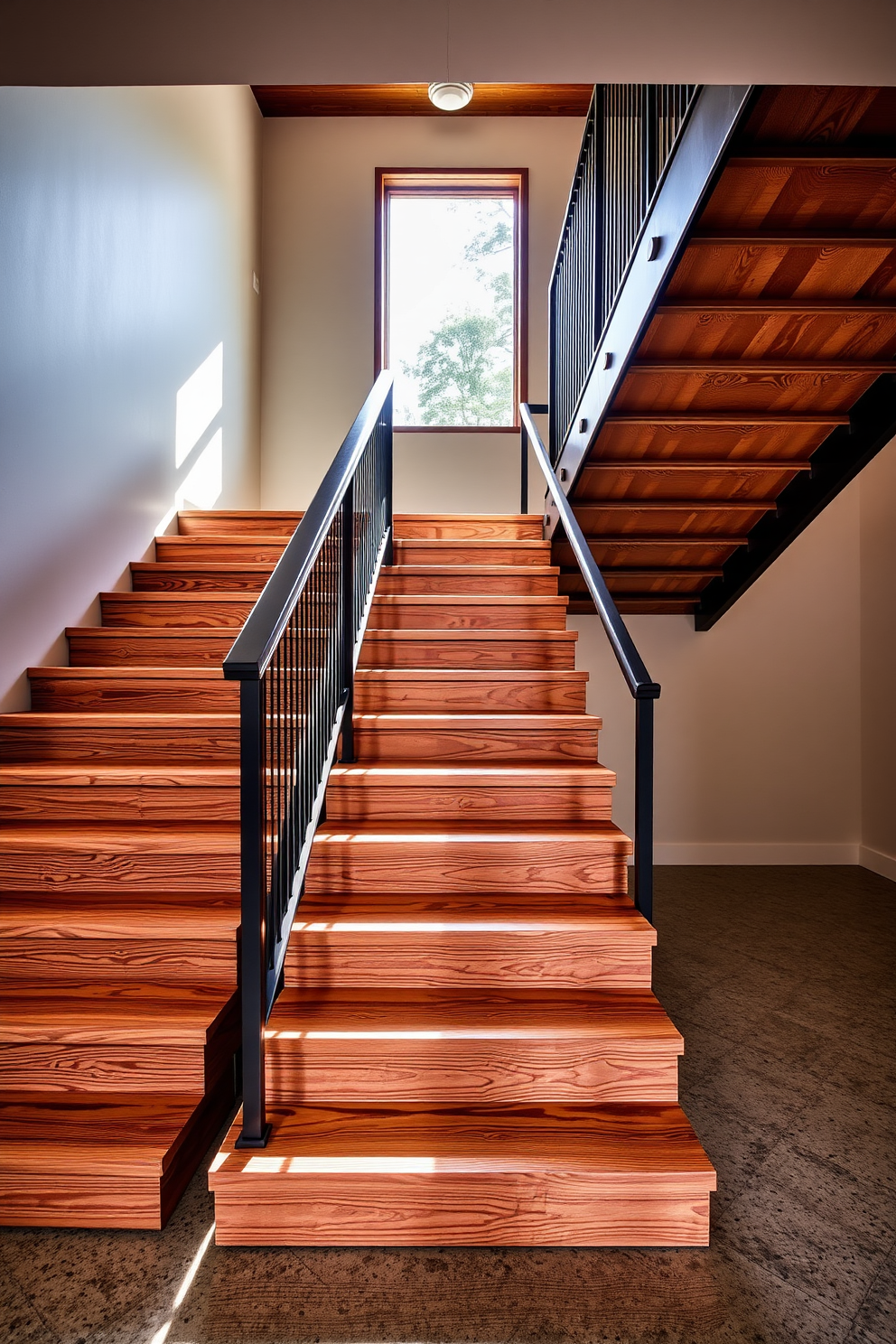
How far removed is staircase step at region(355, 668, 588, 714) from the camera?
9.91ft

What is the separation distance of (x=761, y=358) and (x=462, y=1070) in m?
2.46

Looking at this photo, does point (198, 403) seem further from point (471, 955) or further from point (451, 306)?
point (471, 955)

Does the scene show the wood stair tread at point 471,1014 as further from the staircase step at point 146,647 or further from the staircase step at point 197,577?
the staircase step at point 197,577

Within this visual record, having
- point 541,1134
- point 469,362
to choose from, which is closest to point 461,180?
point 469,362

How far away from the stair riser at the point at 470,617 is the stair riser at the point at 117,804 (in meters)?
1.21

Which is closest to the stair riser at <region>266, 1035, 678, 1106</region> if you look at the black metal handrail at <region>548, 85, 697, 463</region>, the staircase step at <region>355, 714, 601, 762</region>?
the staircase step at <region>355, 714, 601, 762</region>

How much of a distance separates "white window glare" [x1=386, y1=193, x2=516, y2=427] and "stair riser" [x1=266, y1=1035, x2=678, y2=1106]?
496 centimetres

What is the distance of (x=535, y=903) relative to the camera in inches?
87.8

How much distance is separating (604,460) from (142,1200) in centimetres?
295

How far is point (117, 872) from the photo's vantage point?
2.34 meters

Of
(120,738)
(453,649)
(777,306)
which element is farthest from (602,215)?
(120,738)

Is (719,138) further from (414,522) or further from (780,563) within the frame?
(780,563)

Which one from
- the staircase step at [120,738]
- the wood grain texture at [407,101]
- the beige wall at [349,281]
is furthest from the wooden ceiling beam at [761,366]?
the wood grain texture at [407,101]

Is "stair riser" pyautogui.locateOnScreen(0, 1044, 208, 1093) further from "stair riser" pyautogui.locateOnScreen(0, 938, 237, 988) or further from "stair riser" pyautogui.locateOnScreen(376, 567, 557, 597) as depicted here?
"stair riser" pyautogui.locateOnScreen(376, 567, 557, 597)
